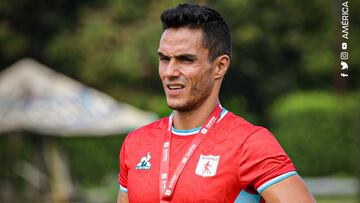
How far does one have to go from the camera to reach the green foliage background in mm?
30875

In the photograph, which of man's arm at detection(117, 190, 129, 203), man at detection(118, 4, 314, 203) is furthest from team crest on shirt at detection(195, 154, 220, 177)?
man's arm at detection(117, 190, 129, 203)

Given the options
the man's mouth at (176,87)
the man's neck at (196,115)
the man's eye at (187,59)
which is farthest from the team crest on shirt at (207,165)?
the man's eye at (187,59)

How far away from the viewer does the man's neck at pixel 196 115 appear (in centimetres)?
500

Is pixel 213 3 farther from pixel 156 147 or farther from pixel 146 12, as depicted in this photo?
pixel 156 147

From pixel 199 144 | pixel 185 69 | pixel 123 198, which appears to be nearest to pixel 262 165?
pixel 199 144

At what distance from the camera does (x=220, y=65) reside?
16.4 feet

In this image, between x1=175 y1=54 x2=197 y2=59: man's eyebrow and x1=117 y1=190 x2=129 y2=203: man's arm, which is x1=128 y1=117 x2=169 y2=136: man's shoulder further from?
x1=175 y1=54 x2=197 y2=59: man's eyebrow

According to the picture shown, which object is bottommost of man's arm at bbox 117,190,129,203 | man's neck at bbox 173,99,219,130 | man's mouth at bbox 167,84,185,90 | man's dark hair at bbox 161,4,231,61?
man's arm at bbox 117,190,129,203

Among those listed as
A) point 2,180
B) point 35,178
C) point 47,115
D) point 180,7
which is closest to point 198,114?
point 180,7

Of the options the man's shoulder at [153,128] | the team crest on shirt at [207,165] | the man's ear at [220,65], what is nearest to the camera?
the team crest on shirt at [207,165]

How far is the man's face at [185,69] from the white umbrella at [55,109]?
15408 mm

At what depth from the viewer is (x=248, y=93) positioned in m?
37.8

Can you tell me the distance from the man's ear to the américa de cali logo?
585 millimetres

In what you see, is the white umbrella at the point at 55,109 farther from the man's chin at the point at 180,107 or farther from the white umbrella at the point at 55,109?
the man's chin at the point at 180,107
